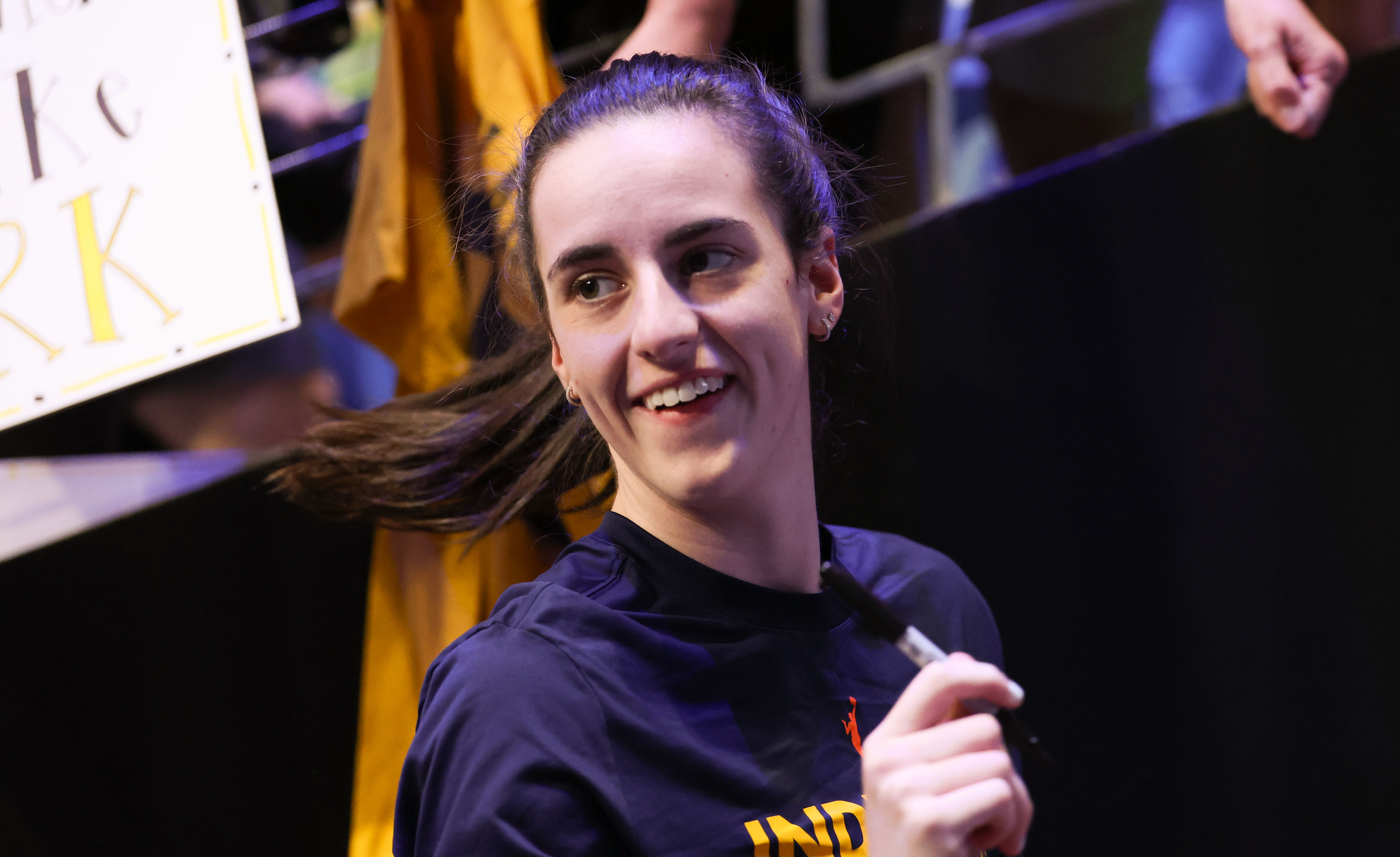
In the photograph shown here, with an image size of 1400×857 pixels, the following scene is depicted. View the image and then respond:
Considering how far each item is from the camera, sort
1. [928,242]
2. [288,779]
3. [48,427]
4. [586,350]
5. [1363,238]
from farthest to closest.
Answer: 1. [48,427]
2. [288,779]
3. [928,242]
4. [1363,238]
5. [586,350]

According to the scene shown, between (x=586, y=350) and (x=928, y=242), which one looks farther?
(x=928, y=242)

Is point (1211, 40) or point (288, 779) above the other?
point (1211, 40)

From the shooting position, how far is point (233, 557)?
55.1 inches

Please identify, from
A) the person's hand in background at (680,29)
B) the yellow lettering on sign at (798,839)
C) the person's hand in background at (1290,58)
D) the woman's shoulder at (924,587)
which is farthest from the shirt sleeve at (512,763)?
the person's hand in background at (1290,58)

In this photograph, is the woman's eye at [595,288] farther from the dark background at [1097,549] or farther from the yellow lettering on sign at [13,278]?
the yellow lettering on sign at [13,278]

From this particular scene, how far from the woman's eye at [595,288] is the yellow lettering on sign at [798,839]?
15.2 inches

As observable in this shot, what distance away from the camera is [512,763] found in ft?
2.45

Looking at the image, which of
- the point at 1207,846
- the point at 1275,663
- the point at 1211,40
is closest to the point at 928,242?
the point at 1211,40

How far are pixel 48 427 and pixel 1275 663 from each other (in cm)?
147

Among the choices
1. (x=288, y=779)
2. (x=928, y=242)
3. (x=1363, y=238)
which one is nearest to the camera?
(x=1363, y=238)

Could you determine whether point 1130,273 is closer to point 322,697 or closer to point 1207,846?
point 1207,846

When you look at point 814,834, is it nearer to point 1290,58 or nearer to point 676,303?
point 676,303

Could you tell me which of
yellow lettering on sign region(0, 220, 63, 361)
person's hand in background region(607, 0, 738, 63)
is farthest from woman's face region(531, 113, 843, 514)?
yellow lettering on sign region(0, 220, 63, 361)

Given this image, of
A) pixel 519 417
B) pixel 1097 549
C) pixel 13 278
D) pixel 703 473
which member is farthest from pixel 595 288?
pixel 13 278
